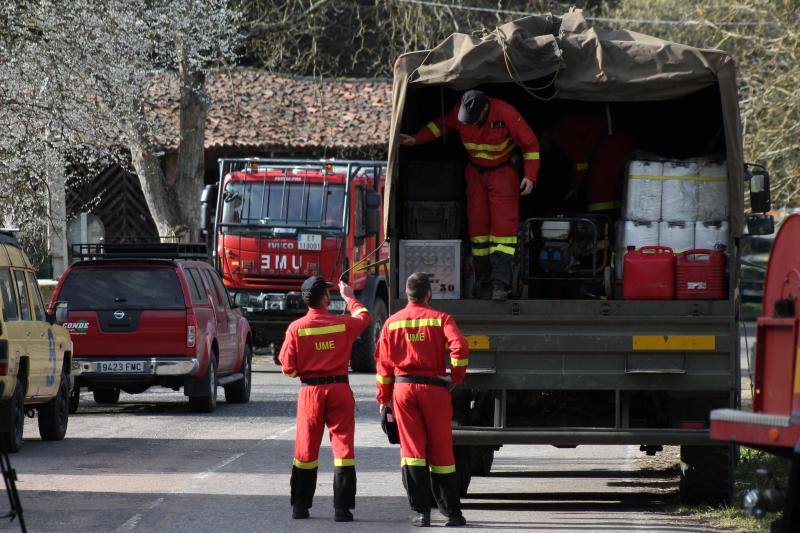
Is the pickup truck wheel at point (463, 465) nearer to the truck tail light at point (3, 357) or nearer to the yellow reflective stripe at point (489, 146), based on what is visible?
the yellow reflective stripe at point (489, 146)

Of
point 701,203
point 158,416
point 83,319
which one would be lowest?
point 158,416

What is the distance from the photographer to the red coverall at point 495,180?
10773mm

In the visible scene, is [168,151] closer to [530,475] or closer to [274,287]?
[274,287]

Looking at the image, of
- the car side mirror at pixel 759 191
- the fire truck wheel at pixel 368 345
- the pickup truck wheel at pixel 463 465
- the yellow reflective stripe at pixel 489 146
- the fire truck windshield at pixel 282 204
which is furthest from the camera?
the fire truck wheel at pixel 368 345

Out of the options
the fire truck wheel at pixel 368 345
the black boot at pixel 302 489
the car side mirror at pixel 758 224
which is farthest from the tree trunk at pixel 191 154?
the black boot at pixel 302 489

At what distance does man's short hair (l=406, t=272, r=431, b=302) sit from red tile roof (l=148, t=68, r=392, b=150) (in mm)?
23893

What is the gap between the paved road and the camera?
995 centimetres

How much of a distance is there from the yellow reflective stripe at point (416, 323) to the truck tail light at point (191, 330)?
7.75 metres

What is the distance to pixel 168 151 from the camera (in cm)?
3441

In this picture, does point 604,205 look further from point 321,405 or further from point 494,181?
point 321,405

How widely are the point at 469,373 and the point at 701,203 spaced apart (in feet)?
7.02

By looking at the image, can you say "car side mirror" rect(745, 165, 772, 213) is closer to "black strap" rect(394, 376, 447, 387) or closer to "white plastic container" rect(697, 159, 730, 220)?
"white plastic container" rect(697, 159, 730, 220)

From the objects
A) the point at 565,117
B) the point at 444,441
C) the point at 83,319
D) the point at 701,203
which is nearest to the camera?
the point at 444,441

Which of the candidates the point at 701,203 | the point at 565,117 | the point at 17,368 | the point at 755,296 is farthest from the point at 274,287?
the point at 755,296
